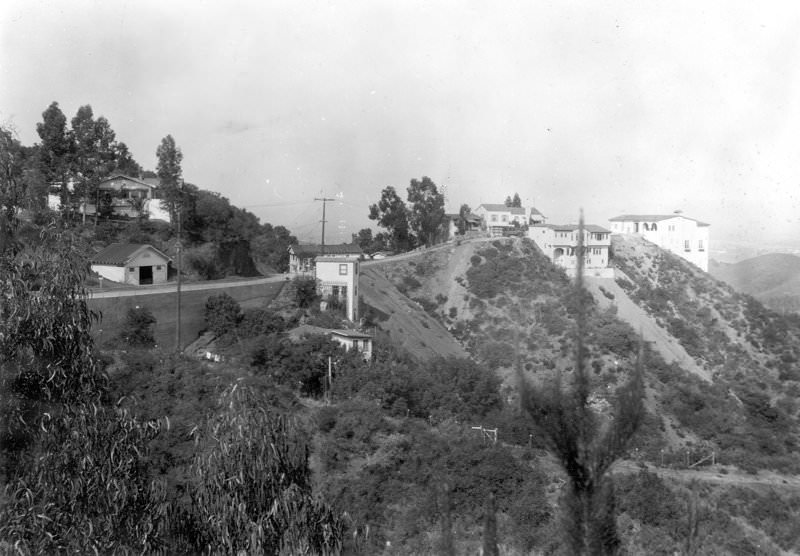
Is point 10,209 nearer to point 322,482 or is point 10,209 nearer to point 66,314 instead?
point 66,314

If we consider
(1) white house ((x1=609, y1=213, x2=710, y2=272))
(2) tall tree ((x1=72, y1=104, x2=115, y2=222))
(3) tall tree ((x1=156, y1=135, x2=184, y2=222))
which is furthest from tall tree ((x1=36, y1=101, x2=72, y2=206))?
(1) white house ((x1=609, y1=213, x2=710, y2=272))

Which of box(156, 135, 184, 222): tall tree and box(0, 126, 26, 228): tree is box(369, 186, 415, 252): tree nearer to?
box(156, 135, 184, 222): tall tree

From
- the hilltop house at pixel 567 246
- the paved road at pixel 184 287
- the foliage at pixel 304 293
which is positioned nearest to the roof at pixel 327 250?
the paved road at pixel 184 287

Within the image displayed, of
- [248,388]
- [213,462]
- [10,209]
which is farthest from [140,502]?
[10,209]

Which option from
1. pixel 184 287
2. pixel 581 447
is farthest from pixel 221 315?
pixel 581 447

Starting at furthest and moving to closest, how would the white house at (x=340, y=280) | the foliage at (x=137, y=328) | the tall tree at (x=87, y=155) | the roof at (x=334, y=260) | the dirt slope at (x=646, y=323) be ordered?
the dirt slope at (x=646, y=323)
the tall tree at (x=87, y=155)
the roof at (x=334, y=260)
the white house at (x=340, y=280)
the foliage at (x=137, y=328)

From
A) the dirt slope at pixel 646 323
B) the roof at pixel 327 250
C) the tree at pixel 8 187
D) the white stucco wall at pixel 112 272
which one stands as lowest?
the dirt slope at pixel 646 323

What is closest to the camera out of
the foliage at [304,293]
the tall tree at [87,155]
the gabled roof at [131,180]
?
the foliage at [304,293]

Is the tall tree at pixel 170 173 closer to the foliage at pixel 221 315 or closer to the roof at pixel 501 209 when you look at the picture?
the foliage at pixel 221 315
